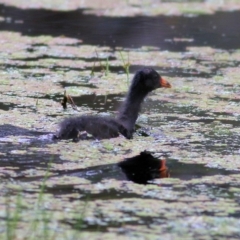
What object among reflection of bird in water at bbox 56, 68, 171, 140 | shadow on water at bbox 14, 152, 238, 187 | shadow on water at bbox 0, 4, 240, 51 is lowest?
shadow on water at bbox 14, 152, 238, 187

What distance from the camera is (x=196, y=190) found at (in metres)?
5.91

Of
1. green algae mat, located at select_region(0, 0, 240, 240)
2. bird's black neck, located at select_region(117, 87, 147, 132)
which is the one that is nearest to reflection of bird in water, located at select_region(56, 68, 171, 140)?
bird's black neck, located at select_region(117, 87, 147, 132)

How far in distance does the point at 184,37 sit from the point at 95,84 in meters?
4.44

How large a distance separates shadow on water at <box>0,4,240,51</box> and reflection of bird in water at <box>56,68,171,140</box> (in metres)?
4.61

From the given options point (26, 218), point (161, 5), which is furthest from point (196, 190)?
point (161, 5)

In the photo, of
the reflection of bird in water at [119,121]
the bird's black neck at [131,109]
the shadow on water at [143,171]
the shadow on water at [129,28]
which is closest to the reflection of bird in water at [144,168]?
the shadow on water at [143,171]

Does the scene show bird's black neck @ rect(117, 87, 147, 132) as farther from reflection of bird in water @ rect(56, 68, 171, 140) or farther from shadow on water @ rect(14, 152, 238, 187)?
shadow on water @ rect(14, 152, 238, 187)

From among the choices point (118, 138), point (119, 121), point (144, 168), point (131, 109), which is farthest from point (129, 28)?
point (144, 168)

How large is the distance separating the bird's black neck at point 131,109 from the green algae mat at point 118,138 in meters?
0.15

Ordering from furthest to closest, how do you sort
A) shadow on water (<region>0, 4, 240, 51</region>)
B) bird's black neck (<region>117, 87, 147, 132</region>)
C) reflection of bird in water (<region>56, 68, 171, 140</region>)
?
shadow on water (<region>0, 4, 240, 51</region>) → bird's black neck (<region>117, 87, 147, 132</region>) → reflection of bird in water (<region>56, 68, 171, 140</region>)

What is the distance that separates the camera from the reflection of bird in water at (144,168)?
632 centimetres

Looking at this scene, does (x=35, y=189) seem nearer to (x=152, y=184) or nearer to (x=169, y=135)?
(x=152, y=184)

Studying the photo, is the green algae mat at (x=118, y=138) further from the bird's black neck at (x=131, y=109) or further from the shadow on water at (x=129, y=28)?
the bird's black neck at (x=131, y=109)

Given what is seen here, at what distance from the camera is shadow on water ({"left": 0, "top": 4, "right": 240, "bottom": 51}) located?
13.8 metres
